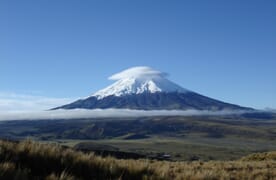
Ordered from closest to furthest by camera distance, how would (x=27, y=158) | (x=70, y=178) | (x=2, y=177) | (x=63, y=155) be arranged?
(x=2, y=177), (x=70, y=178), (x=27, y=158), (x=63, y=155)

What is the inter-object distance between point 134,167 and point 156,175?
544 millimetres

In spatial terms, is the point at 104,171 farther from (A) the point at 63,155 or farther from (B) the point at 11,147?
(B) the point at 11,147

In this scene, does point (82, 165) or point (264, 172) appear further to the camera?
point (264, 172)

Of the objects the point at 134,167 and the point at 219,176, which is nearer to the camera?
the point at 134,167

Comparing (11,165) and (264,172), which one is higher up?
(11,165)

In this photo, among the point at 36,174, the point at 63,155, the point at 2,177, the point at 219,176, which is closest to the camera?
the point at 2,177

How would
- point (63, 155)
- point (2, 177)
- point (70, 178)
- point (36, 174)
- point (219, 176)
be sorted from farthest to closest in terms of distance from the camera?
1. point (219, 176)
2. point (63, 155)
3. point (36, 174)
4. point (70, 178)
5. point (2, 177)

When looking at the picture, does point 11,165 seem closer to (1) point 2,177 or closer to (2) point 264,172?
(1) point 2,177

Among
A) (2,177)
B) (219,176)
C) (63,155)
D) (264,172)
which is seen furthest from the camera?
(264,172)

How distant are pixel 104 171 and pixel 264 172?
6.87 m

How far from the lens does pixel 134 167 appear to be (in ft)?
31.5

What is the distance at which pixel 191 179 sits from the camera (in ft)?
31.0

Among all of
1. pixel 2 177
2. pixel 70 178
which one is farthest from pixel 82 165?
pixel 2 177

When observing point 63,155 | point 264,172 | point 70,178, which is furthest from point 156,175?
point 264,172
